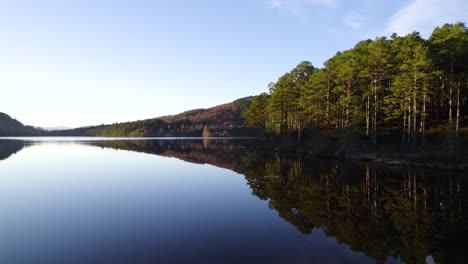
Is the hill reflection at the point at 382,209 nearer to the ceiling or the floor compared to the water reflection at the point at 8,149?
nearer to the ceiling

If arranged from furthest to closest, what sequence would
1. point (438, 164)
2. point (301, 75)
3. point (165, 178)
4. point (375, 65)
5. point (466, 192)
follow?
point (301, 75), point (375, 65), point (438, 164), point (165, 178), point (466, 192)

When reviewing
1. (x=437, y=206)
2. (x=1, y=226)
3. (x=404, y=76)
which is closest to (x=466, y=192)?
(x=437, y=206)

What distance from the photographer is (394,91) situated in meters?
41.0

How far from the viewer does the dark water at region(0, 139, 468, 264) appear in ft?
32.1

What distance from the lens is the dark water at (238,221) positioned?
9.78 metres

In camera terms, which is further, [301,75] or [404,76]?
[301,75]

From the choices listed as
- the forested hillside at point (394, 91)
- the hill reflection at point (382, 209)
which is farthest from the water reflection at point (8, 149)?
the forested hillside at point (394, 91)

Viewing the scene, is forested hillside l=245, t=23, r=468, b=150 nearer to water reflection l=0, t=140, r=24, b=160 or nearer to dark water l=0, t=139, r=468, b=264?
dark water l=0, t=139, r=468, b=264

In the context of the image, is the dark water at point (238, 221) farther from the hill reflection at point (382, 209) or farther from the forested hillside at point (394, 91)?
the forested hillside at point (394, 91)

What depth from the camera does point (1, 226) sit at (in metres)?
12.7

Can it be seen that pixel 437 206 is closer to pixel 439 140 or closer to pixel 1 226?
pixel 1 226

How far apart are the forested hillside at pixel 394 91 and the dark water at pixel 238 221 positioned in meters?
17.6

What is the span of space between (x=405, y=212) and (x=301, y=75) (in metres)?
55.9

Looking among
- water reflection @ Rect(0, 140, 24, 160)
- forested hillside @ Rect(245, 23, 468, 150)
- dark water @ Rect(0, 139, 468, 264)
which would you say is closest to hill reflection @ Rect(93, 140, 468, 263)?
dark water @ Rect(0, 139, 468, 264)
